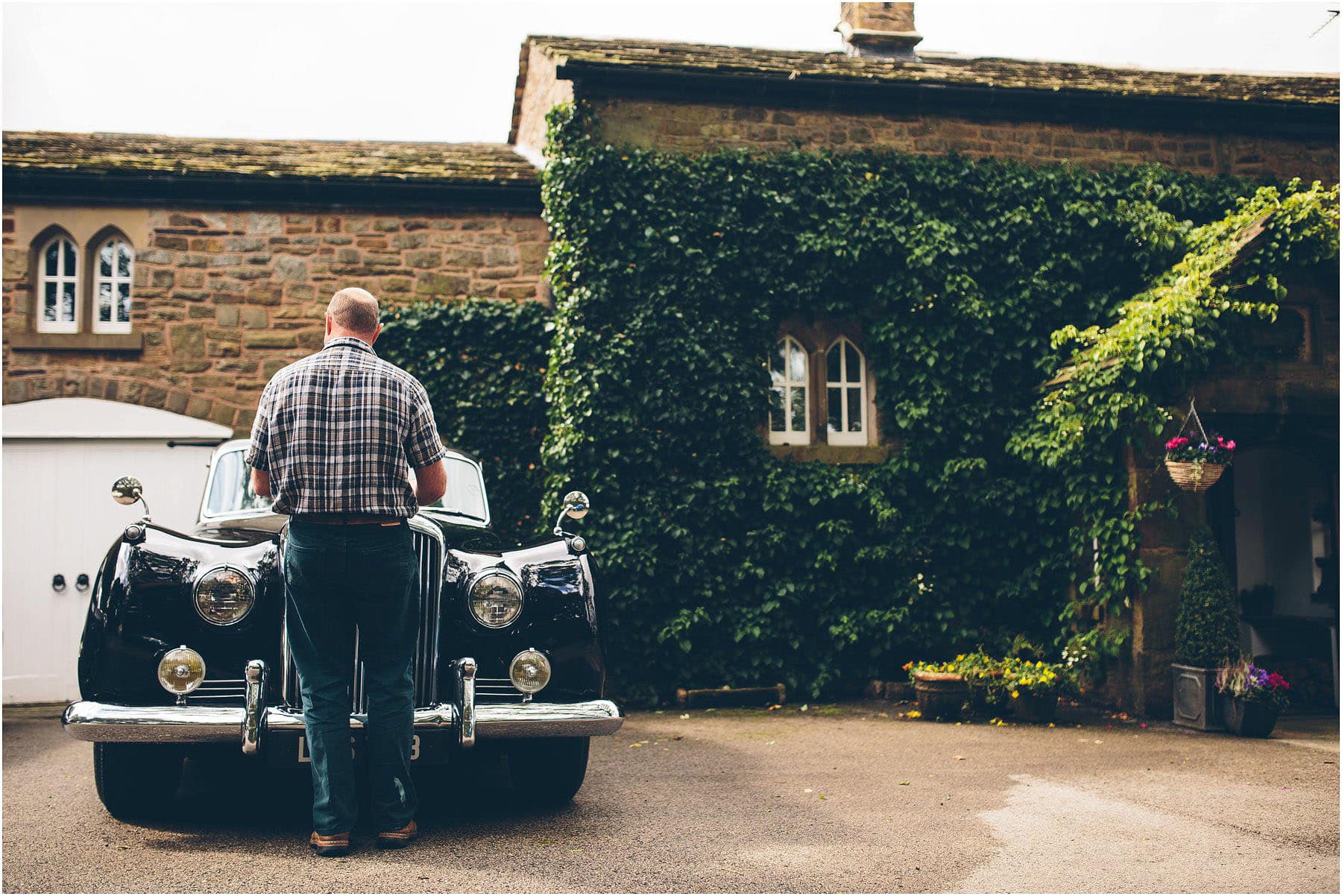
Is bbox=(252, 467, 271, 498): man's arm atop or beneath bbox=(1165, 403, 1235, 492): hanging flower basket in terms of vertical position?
beneath

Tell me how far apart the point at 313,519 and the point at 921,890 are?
247 centimetres

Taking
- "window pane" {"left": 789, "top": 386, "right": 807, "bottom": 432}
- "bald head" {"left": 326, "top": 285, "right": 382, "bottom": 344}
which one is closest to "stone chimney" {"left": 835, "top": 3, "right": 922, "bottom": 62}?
"window pane" {"left": 789, "top": 386, "right": 807, "bottom": 432}

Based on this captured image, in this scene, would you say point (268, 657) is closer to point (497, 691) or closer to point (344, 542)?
point (344, 542)

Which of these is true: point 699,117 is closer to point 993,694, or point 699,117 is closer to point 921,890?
point 993,694

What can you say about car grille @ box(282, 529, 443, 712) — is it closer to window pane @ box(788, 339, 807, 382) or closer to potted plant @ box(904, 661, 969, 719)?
potted plant @ box(904, 661, 969, 719)

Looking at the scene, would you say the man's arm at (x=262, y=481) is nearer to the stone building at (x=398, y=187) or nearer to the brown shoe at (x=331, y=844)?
the brown shoe at (x=331, y=844)

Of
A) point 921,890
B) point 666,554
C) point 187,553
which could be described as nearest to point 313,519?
point 187,553

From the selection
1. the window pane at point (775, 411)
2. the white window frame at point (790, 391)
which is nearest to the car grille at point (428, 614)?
the window pane at point (775, 411)

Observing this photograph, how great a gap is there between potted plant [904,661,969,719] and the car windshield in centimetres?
366

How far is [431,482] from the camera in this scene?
394 centimetres

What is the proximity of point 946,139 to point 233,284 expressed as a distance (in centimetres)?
653

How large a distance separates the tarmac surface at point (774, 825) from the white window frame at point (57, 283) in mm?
4059

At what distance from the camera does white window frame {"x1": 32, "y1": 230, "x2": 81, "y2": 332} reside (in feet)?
30.9

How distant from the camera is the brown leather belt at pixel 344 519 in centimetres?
375
